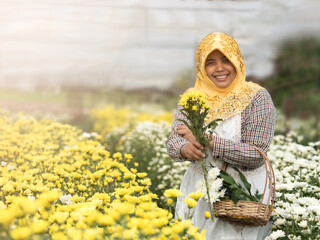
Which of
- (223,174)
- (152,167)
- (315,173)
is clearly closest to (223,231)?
(223,174)

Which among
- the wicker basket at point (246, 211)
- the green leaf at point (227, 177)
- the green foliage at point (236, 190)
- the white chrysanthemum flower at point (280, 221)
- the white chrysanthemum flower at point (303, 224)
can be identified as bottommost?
the white chrysanthemum flower at point (280, 221)

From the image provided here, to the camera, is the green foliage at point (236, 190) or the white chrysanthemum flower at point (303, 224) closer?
the green foliage at point (236, 190)

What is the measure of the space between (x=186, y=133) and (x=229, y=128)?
0.25 m

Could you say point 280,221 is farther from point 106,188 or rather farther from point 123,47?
point 123,47

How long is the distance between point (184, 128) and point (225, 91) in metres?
0.34

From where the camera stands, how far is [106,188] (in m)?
2.14

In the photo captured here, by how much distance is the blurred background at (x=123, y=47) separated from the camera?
6.31 metres

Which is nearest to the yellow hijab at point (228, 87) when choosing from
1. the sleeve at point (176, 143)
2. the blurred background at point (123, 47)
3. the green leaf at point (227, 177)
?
the sleeve at point (176, 143)

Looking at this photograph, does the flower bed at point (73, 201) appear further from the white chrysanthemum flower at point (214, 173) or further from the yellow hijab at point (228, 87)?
the yellow hijab at point (228, 87)

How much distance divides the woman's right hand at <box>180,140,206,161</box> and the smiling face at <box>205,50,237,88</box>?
15.9 inches

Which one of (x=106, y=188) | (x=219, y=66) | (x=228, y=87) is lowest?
(x=106, y=188)

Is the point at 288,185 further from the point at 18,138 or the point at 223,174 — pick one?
the point at 18,138

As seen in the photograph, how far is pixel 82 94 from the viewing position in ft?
21.5

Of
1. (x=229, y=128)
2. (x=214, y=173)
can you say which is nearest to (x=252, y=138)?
(x=229, y=128)
